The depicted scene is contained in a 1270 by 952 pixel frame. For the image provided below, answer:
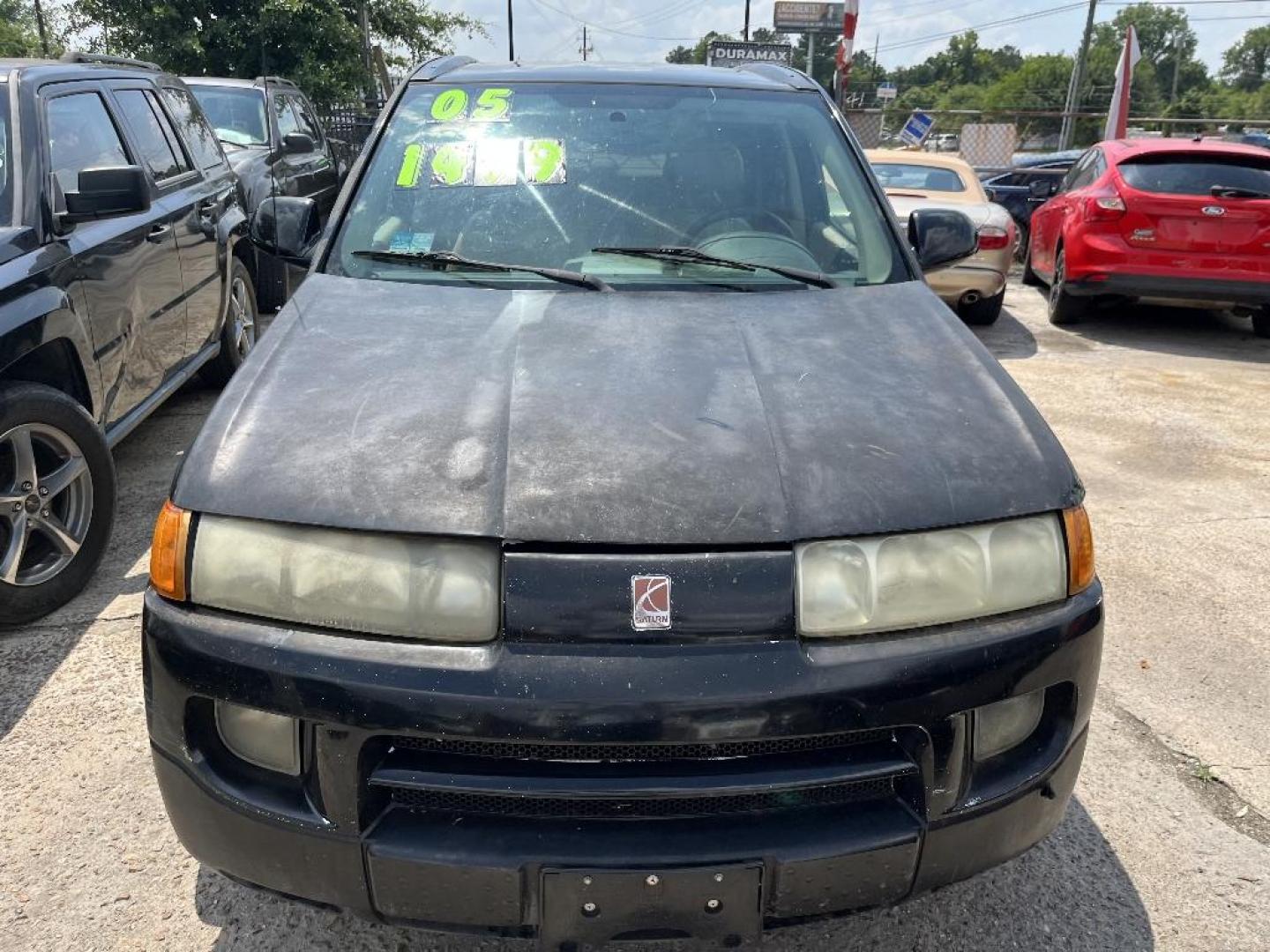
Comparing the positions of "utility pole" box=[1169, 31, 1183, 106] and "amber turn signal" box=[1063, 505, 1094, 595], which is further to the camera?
"utility pole" box=[1169, 31, 1183, 106]

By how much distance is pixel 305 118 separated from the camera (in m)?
9.88

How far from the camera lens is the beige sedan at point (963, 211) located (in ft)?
26.2

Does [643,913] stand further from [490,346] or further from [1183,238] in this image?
[1183,238]

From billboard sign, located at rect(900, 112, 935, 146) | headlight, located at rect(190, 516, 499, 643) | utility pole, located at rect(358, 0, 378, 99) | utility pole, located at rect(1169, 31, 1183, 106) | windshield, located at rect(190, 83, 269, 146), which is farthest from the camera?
utility pole, located at rect(1169, 31, 1183, 106)

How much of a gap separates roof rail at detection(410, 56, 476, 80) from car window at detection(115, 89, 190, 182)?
2012mm

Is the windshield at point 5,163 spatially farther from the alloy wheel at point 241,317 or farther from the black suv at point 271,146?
the black suv at point 271,146

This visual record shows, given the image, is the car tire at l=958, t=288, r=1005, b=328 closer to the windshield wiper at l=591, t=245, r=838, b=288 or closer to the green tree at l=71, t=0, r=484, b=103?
the windshield wiper at l=591, t=245, r=838, b=288

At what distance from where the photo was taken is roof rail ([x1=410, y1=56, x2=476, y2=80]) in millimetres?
3420

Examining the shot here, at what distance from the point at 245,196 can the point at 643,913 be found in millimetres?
6031

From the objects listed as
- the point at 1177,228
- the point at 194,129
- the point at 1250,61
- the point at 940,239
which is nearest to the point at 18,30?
the point at 194,129

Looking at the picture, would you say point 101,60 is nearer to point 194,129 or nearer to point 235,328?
point 194,129

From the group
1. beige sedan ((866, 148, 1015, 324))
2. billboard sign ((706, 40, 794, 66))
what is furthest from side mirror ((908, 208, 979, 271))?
billboard sign ((706, 40, 794, 66))

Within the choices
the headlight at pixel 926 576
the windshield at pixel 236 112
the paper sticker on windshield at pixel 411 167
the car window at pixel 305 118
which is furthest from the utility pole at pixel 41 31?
the headlight at pixel 926 576

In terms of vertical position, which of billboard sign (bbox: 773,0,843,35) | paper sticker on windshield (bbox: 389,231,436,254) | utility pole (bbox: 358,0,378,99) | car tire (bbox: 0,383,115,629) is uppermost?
billboard sign (bbox: 773,0,843,35)
